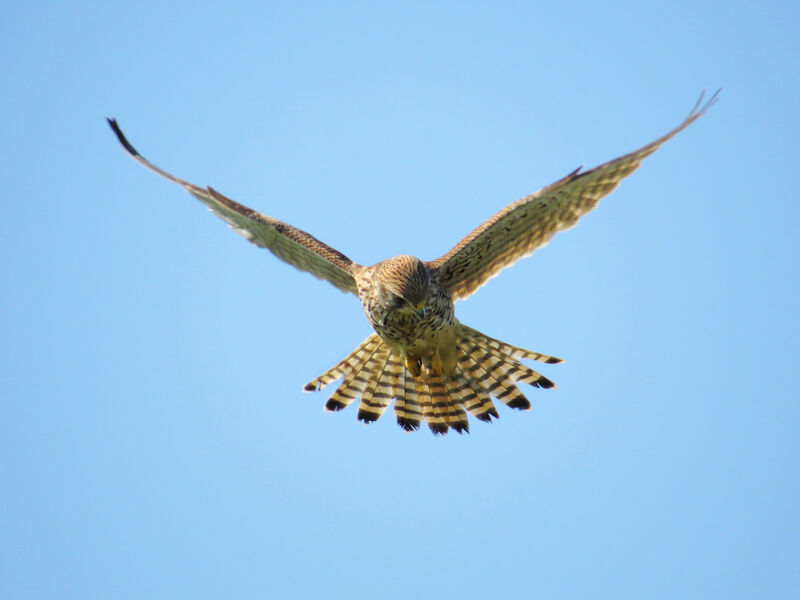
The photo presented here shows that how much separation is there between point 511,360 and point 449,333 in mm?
744

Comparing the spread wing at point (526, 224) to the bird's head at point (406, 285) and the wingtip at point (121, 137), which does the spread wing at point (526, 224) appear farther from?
the wingtip at point (121, 137)

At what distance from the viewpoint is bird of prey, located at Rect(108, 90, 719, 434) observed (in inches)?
358

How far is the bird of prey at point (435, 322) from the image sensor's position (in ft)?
29.8

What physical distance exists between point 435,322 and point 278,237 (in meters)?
2.04

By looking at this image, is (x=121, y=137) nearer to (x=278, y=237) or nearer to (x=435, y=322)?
(x=278, y=237)

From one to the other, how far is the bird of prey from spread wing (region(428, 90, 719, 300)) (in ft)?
0.03

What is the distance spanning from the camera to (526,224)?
9.36 meters

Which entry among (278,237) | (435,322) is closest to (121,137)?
(278,237)

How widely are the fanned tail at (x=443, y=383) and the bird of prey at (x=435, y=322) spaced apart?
0.03 ft

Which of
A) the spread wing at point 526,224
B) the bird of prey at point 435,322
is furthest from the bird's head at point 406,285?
the spread wing at point 526,224

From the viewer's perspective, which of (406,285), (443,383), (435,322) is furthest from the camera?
(443,383)

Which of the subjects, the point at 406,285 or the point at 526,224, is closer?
the point at 406,285

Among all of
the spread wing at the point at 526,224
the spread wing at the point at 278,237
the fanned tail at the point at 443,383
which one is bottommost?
the fanned tail at the point at 443,383

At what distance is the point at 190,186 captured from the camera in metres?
9.71
